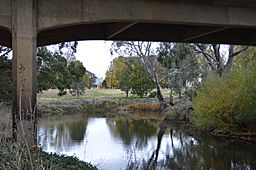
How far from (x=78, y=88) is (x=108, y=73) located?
25292 millimetres

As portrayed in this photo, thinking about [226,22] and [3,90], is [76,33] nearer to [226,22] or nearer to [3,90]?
[226,22]

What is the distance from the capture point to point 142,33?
12695mm

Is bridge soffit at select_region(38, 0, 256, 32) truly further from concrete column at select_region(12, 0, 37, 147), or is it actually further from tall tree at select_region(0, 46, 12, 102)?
tall tree at select_region(0, 46, 12, 102)

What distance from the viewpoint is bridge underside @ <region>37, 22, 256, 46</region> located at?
12.2 m

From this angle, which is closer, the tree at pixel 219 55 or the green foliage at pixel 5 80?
the green foliage at pixel 5 80

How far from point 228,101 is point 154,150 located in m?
5.13

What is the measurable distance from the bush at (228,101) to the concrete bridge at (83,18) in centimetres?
605

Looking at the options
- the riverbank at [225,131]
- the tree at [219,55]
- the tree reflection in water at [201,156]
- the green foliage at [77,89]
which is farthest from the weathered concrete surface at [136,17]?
the green foliage at [77,89]

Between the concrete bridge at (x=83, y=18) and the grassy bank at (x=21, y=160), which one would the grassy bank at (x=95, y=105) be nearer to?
the concrete bridge at (x=83, y=18)

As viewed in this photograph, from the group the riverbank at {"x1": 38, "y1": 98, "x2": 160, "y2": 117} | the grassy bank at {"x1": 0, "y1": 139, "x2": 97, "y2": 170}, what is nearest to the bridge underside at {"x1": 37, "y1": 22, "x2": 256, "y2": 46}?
the grassy bank at {"x1": 0, "y1": 139, "x2": 97, "y2": 170}

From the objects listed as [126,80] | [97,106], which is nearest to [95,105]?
[97,106]

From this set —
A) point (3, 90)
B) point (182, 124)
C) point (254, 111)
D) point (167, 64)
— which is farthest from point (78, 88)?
point (254, 111)

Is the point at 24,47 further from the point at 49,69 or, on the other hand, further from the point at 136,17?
the point at 49,69

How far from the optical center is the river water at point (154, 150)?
12.6 m
